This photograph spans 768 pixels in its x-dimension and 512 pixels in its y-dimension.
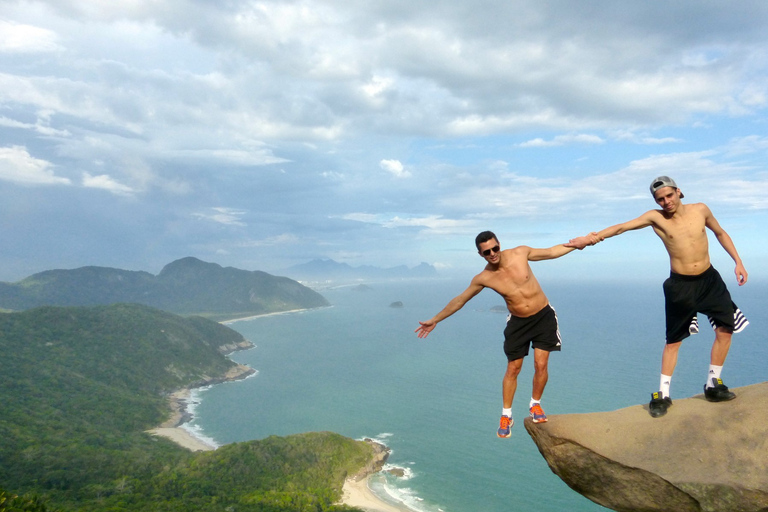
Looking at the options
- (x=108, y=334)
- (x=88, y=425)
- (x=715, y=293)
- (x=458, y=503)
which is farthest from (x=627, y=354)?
(x=108, y=334)

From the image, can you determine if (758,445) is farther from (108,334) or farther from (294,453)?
(108,334)

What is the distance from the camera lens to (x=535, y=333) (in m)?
7.80

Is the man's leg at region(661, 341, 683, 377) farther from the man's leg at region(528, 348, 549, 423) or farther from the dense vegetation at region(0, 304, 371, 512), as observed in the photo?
the dense vegetation at region(0, 304, 371, 512)

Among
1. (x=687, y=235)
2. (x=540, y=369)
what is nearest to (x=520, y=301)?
(x=540, y=369)

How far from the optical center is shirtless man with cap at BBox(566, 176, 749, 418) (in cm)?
748

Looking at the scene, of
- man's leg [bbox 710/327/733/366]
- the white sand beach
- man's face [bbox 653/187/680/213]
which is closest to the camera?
man's face [bbox 653/187/680/213]

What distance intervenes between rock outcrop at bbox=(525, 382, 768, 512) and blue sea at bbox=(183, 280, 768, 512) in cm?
4812

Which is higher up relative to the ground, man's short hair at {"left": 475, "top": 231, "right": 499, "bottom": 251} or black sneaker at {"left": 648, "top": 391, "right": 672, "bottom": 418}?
man's short hair at {"left": 475, "top": 231, "right": 499, "bottom": 251}

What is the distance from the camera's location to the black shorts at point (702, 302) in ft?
25.0

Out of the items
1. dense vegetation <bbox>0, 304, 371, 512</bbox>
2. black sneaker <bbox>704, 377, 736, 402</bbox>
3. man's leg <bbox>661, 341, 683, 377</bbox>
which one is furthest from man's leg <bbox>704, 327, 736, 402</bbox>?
dense vegetation <bbox>0, 304, 371, 512</bbox>

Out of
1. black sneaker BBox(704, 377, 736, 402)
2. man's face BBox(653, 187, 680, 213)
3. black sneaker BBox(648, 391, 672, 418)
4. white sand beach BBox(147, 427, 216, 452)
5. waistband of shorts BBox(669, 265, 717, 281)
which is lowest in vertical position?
white sand beach BBox(147, 427, 216, 452)

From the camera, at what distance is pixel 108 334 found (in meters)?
112

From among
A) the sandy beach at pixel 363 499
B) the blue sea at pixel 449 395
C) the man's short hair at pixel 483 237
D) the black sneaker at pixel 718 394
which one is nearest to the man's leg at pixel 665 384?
the black sneaker at pixel 718 394

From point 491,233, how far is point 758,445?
492cm
